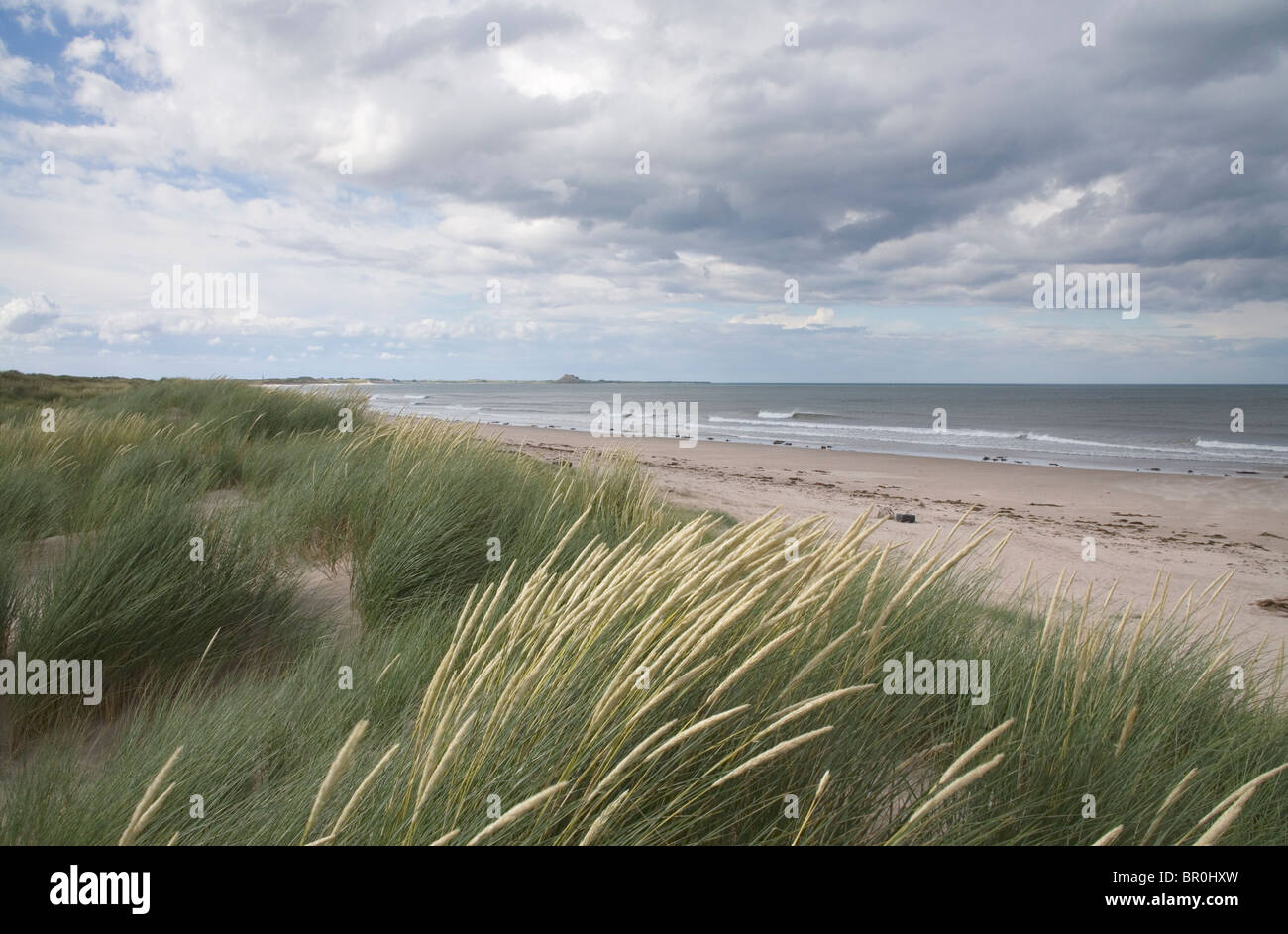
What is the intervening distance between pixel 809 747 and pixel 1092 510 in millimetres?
14469

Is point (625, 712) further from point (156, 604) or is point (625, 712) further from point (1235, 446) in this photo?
point (1235, 446)

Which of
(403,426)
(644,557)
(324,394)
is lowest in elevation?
(644,557)

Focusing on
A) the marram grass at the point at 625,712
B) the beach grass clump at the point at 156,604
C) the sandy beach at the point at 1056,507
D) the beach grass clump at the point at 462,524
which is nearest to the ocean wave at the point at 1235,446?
the sandy beach at the point at 1056,507

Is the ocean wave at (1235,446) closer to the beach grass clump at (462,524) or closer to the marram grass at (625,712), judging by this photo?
the beach grass clump at (462,524)

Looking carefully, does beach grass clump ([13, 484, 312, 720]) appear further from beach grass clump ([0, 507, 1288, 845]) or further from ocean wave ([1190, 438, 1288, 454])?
ocean wave ([1190, 438, 1288, 454])

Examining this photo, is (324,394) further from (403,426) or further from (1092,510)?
(1092,510)

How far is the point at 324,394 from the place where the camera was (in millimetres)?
12062

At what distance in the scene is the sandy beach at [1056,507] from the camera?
7988 millimetres

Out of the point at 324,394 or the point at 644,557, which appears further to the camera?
the point at 324,394

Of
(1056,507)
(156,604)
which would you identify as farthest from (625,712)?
(1056,507)

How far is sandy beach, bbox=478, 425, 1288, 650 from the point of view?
7988 millimetres

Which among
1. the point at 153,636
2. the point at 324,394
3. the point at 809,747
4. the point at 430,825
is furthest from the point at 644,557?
the point at 324,394
